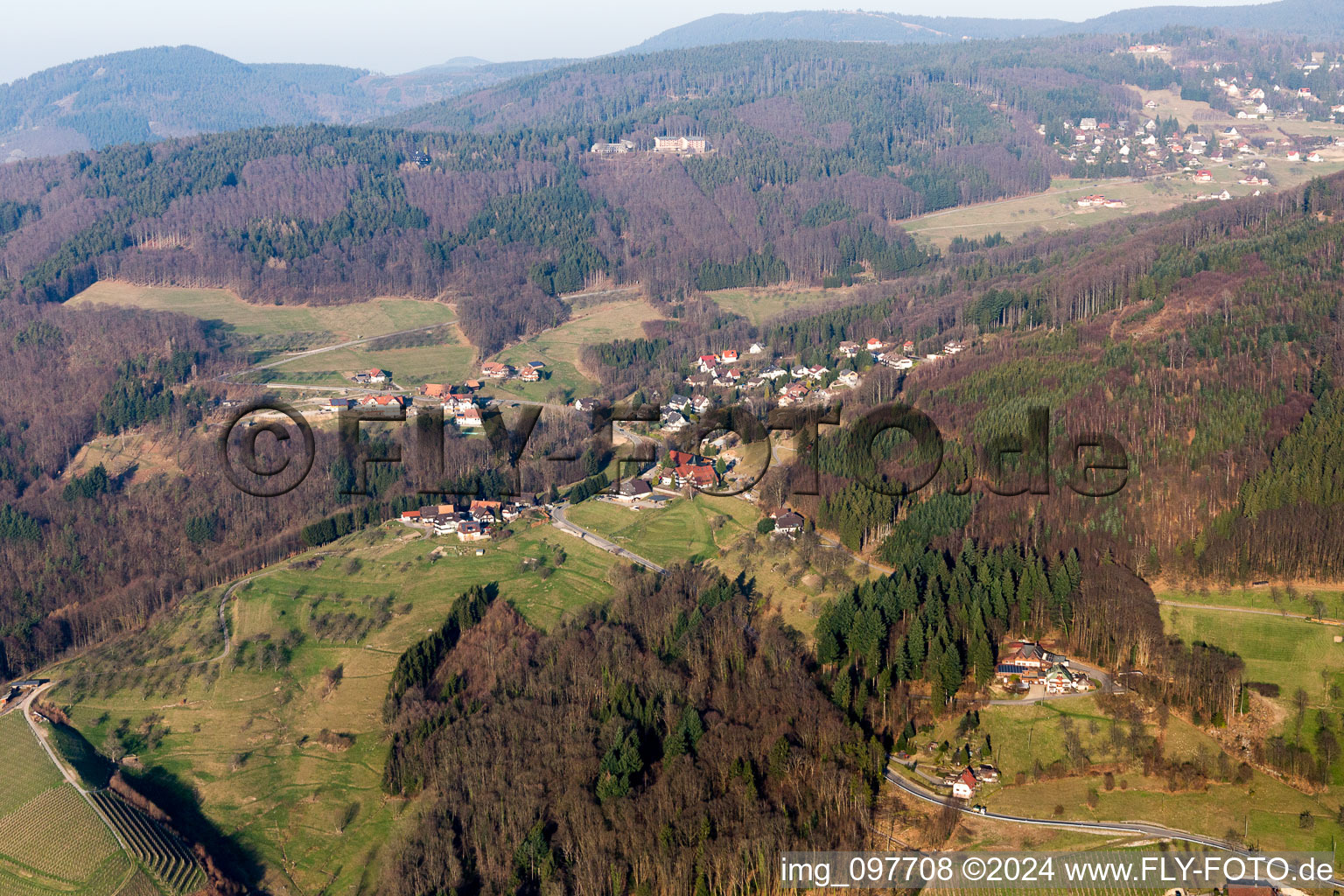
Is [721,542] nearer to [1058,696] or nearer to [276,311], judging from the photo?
[1058,696]

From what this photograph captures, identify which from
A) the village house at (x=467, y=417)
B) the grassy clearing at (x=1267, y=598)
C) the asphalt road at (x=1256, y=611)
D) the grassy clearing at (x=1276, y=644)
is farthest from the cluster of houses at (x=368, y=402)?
the grassy clearing at (x=1276, y=644)

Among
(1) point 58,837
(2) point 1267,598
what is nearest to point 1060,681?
(2) point 1267,598

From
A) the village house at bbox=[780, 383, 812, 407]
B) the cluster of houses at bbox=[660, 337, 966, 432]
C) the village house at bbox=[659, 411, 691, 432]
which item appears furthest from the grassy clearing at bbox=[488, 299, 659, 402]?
the village house at bbox=[780, 383, 812, 407]

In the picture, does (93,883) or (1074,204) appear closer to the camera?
(93,883)

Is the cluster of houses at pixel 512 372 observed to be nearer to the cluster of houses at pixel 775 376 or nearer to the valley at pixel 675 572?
the valley at pixel 675 572

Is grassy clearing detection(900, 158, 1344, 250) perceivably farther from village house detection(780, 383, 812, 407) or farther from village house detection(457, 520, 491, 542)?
village house detection(457, 520, 491, 542)

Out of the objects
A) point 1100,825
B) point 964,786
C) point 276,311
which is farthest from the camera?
point 276,311
